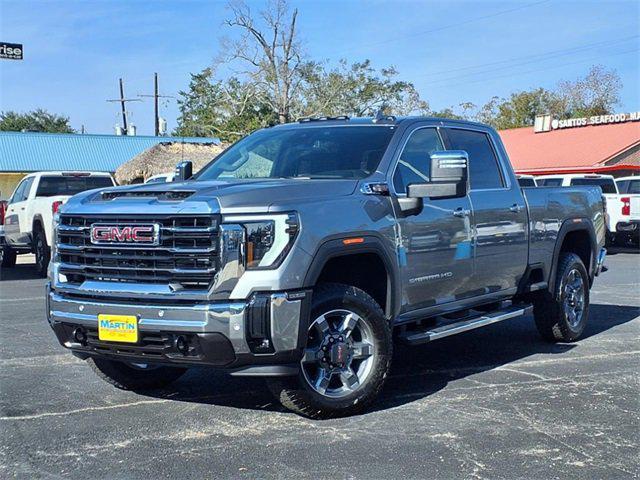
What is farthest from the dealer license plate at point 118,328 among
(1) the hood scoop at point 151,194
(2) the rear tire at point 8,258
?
(2) the rear tire at point 8,258

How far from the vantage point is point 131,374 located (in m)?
6.06

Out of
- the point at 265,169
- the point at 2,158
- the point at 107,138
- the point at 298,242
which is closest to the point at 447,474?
the point at 298,242

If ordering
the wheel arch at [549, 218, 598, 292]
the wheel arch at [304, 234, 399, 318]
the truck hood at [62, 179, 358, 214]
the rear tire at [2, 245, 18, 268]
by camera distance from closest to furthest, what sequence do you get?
the truck hood at [62, 179, 358, 214], the wheel arch at [304, 234, 399, 318], the wheel arch at [549, 218, 598, 292], the rear tire at [2, 245, 18, 268]

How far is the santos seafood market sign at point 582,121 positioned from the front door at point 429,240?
3659 cm

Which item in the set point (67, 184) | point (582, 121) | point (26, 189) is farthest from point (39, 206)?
point (582, 121)

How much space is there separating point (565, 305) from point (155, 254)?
4724 mm

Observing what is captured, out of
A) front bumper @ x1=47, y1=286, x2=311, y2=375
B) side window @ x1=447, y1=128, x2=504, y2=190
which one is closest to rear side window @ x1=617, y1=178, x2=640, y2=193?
side window @ x1=447, y1=128, x2=504, y2=190

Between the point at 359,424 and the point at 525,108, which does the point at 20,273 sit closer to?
the point at 359,424

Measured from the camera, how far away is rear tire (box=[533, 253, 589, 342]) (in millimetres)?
7969

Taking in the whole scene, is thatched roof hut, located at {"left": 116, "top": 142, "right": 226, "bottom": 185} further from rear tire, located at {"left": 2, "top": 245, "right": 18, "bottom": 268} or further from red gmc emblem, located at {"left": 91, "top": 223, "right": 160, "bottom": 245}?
red gmc emblem, located at {"left": 91, "top": 223, "right": 160, "bottom": 245}

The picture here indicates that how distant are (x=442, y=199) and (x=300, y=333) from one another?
2.02m

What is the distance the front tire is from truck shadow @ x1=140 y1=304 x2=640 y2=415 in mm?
329

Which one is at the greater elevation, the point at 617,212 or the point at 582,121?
the point at 582,121

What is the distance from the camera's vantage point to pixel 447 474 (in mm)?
4297
